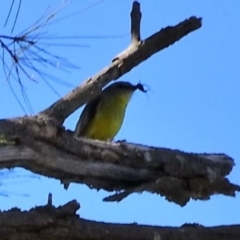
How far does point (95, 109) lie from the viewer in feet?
19.7

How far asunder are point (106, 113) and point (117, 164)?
2.89 metres

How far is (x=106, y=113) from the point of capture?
6.00 metres

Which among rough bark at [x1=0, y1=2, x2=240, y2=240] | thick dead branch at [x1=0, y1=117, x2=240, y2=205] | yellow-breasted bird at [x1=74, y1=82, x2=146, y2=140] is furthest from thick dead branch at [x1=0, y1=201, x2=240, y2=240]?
yellow-breasted bird at [x1=74, y1=82, x2=146, y2=140]

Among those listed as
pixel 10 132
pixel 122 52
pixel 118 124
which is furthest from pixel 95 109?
pixel 10 132

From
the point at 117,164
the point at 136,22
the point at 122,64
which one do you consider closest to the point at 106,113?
the point at 136,22

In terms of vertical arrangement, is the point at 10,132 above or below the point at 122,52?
below

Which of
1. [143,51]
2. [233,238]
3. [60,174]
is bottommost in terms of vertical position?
[233,238]

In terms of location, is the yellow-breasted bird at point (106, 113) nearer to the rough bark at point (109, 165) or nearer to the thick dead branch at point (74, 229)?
the rough bark at point (109, 165)

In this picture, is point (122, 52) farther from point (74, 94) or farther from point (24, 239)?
point (24, 239)

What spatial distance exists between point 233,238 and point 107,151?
0.69 m

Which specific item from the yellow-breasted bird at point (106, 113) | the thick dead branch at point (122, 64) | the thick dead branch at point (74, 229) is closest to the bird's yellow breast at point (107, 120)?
the yellow-breasted bird at point (106, 113)

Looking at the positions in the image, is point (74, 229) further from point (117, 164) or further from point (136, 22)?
point (136, 22)

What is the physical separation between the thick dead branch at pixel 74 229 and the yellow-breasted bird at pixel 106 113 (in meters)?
3.00

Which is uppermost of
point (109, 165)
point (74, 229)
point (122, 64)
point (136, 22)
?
point (136, 22)
